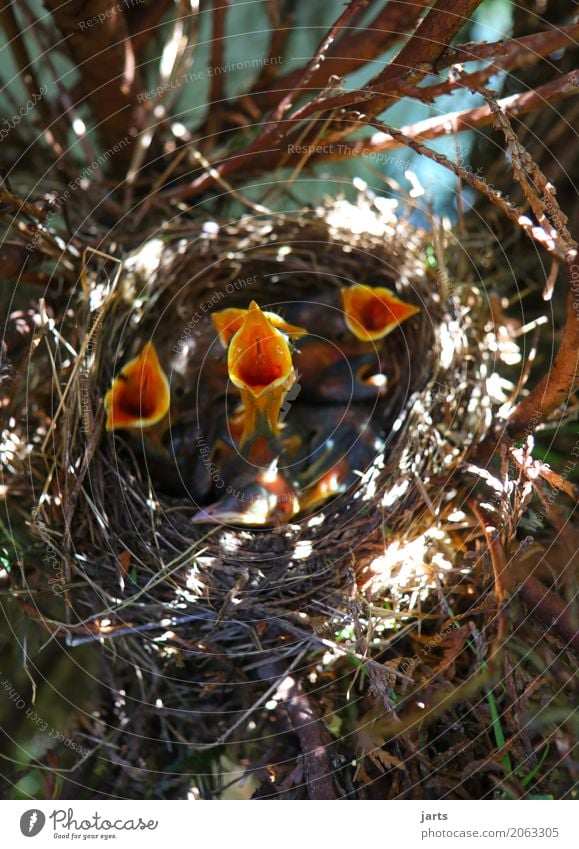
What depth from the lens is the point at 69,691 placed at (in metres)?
0.83

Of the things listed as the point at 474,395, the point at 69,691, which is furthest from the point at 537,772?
the point at 69,691

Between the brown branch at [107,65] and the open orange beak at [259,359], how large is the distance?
0.48m

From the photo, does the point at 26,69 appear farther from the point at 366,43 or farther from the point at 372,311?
the point at 372,311

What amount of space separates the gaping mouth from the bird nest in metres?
0.20

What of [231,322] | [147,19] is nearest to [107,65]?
[147,19]

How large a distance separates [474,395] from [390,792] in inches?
18.2

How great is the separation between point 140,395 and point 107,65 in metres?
0.49

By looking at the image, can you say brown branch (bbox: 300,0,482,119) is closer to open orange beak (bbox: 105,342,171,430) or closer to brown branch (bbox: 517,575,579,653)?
open orange beak (bbox: 105,342,171,430)

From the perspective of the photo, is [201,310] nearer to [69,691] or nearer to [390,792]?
[69,691]

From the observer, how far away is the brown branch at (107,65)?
2.91 feet

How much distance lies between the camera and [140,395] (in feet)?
2.79
